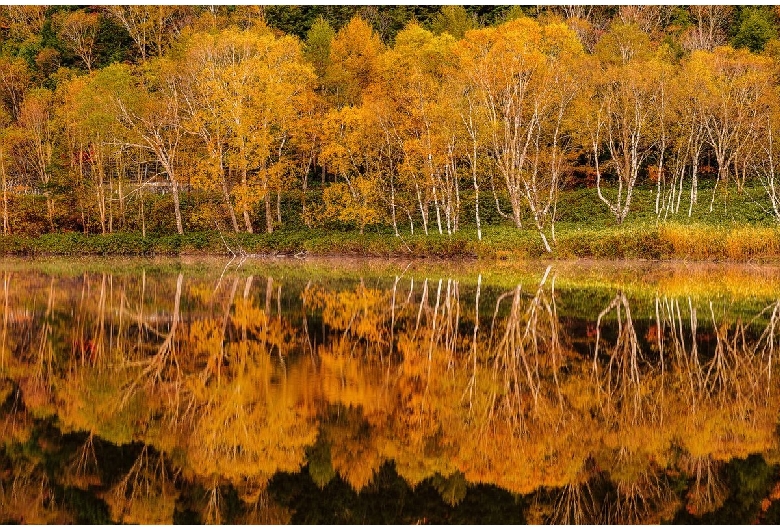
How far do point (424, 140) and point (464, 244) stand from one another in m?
6.26

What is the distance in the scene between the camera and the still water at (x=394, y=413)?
782cm

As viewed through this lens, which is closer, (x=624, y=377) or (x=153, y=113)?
(x=624, y=377)

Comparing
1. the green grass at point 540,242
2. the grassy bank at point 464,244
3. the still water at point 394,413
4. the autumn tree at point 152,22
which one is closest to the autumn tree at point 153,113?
the grassy bank at point 464,244

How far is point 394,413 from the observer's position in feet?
35.3

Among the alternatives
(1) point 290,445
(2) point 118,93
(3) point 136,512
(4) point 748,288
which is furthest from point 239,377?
(2) point 118,93

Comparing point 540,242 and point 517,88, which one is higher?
point 517,88

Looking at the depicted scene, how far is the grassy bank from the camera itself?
37938mm

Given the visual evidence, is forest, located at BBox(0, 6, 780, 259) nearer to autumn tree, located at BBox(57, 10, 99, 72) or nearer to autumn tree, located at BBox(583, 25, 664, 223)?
autumn tree, located at BBox(583, 25, 664, 223)

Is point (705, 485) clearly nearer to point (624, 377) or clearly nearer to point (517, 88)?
point (624, 377)

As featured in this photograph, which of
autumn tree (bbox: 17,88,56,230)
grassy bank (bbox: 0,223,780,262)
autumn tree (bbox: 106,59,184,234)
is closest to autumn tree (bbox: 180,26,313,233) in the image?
autumn tree (bbox: 106,59,184,234)

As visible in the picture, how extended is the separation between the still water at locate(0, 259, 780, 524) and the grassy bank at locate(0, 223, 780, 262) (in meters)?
16.5

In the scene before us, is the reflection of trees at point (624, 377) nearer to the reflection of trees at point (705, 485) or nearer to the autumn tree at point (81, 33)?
the reflection of trees at point (705, 485)

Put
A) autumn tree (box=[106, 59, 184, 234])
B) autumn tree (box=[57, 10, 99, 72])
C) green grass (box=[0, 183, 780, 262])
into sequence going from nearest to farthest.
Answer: green grass (box=[0, 183, 780, 262]) → autumn tree (box=[106, 59, 184, 234]) → autumn tree (box=[57, 10, 99, 72])

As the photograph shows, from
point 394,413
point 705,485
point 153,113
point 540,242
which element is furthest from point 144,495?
point 153,113
